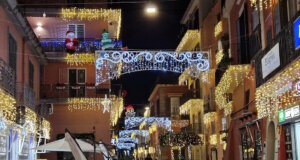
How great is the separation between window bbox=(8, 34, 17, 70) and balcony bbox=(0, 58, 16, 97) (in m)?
1.71

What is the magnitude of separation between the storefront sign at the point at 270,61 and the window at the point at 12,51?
32.0ft

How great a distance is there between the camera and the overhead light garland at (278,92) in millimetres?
13298

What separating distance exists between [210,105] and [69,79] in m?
10.0

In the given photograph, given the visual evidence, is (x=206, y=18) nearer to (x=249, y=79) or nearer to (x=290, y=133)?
(x=249, y=79)

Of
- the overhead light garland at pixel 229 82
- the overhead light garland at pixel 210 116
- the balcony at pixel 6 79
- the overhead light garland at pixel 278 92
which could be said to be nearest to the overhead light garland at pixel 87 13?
the overhead light garland at pixel 229 82

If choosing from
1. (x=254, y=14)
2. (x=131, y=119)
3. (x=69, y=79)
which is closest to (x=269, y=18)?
(x=254, y=14)

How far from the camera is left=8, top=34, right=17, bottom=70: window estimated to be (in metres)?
20.1

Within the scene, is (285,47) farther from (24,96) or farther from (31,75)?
(31,75)

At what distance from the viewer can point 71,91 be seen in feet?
103

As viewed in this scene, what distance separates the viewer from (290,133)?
16.3 m

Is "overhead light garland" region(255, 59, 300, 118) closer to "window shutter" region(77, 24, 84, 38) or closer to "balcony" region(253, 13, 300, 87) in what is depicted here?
"balcony" region(253, 13, 300, 87)

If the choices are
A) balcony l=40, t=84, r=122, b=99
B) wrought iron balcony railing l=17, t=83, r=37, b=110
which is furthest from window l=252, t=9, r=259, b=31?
balcony l=40, t=84, r=122, b=99

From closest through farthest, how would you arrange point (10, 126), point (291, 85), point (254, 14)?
point (291, 85) < point (10, 126) < point (254, 14)

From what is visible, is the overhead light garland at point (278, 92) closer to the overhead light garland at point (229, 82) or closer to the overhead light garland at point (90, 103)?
the overhead light garland at point (229, 82)
